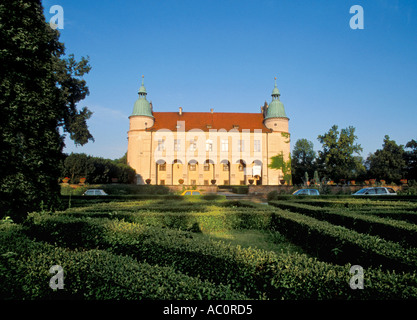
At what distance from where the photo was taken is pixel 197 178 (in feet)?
160

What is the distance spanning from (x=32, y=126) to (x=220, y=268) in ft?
28.4

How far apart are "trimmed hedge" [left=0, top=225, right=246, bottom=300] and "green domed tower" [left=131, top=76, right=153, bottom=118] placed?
44024mm

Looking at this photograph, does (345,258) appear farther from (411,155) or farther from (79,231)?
(411,155)

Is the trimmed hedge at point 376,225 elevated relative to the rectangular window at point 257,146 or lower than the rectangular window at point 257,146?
lower

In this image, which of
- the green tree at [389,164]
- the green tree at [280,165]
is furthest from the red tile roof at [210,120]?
the green tree at [389,164]

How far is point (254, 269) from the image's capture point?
3.89 meters

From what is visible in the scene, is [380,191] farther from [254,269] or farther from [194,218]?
[254,269]

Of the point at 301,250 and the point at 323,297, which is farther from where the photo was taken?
the point at 301,250

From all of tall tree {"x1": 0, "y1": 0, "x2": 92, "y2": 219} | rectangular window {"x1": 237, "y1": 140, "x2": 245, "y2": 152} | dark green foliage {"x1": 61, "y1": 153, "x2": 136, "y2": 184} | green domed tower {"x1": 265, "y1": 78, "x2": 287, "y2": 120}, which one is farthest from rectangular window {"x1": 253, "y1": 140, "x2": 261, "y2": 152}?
tall tree {"x1": 0, "y1": 0, "x2": 92, "y2": 219}

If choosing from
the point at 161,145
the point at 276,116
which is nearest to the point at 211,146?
the point at 161,145

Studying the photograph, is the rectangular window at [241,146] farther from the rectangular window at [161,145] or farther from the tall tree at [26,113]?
the tall tree at [26,113]

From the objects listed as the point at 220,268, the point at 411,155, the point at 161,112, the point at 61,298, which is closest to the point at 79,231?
the point at 61,298

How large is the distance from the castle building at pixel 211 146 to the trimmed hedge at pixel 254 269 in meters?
41.4

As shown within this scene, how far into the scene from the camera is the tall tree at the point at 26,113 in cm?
888
